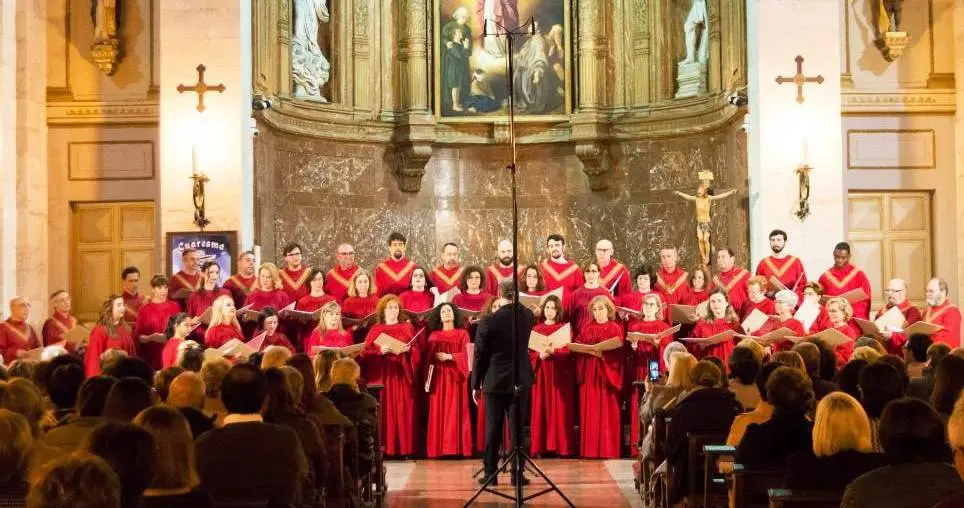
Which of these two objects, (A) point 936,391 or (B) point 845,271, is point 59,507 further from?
(B) point 845,271

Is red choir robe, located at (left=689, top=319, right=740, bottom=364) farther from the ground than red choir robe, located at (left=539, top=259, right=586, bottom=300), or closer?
closer

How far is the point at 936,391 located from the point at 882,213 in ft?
31.8

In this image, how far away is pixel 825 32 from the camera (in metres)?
14.4

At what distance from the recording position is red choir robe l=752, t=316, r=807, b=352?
11.7m

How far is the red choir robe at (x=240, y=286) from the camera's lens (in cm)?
1316

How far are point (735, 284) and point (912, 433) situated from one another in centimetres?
916

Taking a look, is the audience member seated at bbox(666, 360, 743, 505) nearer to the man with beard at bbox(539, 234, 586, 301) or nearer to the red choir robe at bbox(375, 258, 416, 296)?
the man with beard at bbox(539, 234, 586, 301)

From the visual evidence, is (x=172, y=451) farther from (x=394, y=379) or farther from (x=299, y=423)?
(x=394, y=379)

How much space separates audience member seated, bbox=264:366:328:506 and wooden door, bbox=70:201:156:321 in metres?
9.44

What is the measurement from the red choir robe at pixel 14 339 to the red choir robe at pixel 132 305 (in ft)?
2.87

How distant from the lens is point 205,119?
1440 centimetres

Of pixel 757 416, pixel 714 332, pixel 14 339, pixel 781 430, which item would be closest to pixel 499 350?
pixel 714 332

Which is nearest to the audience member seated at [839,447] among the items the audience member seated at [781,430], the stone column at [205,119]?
the audience member seated at [781,430]

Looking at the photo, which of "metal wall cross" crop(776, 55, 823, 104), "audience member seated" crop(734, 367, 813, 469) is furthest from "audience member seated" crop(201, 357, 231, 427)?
"metal wall cross" crop(776, 55, 823, 104)
